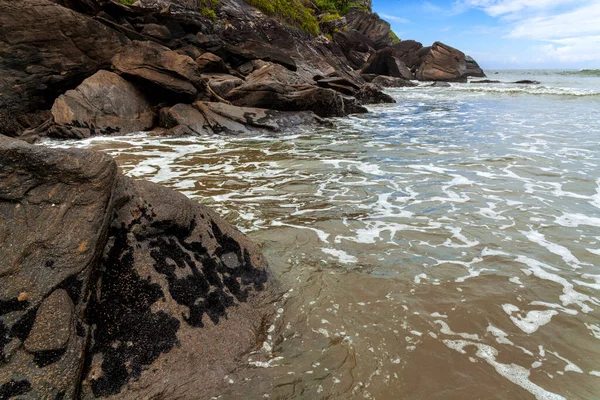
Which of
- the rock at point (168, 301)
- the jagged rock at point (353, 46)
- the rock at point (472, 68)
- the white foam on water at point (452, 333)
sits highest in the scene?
the jagged rock at point (353, 46)

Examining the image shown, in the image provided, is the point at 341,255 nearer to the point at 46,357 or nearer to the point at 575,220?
the point at 46,357

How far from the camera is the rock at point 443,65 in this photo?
43062 mm

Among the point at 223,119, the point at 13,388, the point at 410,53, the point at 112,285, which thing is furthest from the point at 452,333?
the point at 410,53

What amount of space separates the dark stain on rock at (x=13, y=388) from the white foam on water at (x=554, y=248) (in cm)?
427

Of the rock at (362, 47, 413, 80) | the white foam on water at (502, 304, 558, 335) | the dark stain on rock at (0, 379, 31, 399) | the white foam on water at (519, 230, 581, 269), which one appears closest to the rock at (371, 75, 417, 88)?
the rock at (362, 47, 413, 80)

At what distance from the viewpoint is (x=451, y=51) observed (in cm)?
4309

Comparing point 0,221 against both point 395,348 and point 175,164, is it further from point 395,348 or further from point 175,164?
point 175,164

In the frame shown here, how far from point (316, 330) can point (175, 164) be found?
6.04 m

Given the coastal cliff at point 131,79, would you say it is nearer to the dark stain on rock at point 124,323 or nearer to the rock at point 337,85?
the rock at point 337,85

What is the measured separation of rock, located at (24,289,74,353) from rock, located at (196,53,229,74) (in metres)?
15.4

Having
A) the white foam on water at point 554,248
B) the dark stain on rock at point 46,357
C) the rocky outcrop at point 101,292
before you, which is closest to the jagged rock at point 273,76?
the white foam on water at point 554,248

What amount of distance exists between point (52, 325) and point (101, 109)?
10.7 meters

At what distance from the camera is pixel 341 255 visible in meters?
3.79

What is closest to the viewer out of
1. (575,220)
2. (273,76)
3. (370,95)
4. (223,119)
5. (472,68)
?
(575,220)
